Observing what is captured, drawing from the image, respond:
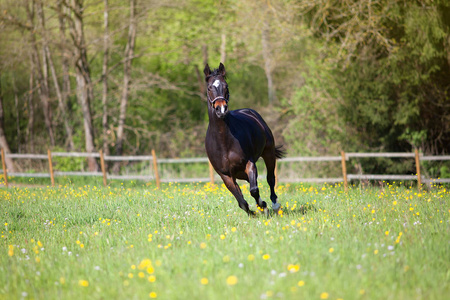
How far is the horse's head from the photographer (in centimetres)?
Answer: 662

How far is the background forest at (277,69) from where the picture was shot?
15500mm

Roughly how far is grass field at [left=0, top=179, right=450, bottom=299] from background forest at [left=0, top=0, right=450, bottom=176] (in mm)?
8123

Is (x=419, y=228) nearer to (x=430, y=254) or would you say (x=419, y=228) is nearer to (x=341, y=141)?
(x=430, y=254)

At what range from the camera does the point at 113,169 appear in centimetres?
2369

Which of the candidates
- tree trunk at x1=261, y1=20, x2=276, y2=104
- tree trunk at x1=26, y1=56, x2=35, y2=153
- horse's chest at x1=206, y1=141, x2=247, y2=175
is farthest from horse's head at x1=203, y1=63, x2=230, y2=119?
tree trunk at x1=26, y1=56, x2=35, y2=153

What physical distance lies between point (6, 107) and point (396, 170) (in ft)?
61.9

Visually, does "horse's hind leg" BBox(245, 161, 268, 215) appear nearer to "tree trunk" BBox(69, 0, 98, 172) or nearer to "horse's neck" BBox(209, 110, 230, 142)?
"horse's neck" BBox(209, 110, 230, 142)

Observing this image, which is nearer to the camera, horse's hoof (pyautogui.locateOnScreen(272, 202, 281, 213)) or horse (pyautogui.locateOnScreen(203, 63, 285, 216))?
horse (pyautogui.locateOnScreen(203, 63, 285, 216))

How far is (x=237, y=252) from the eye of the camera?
5355mm

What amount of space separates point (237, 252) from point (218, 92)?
236cm

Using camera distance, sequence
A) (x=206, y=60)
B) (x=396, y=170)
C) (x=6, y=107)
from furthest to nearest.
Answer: (x=206, y=60)
(x=6, y=107)
(x=396, y=170)

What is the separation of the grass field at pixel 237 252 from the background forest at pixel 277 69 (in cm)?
812

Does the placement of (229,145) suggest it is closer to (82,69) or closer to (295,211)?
(295,211)

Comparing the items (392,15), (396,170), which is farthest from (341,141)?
(392,15)
